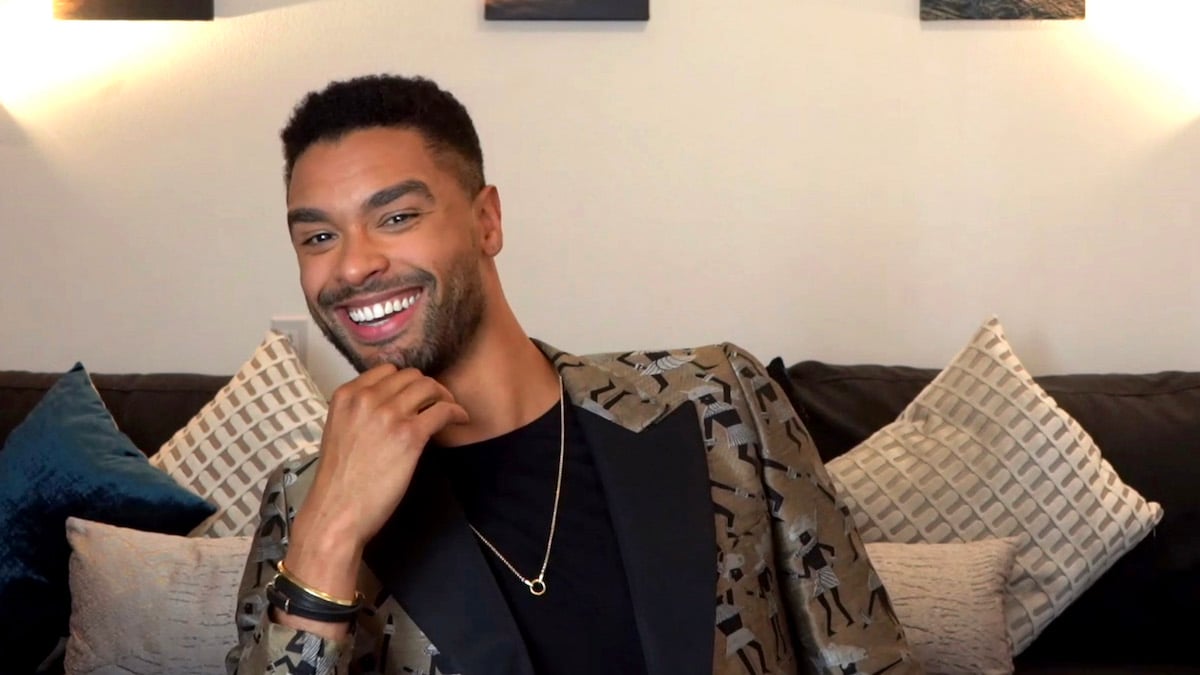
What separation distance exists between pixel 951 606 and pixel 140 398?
146 cm

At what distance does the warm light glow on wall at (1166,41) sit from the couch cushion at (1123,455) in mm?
610

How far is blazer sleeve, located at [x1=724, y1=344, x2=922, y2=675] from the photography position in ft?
5.27

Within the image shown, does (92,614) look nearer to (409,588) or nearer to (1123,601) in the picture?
(409,588)

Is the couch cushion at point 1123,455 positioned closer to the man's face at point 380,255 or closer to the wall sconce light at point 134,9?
the man's face at point 380,255

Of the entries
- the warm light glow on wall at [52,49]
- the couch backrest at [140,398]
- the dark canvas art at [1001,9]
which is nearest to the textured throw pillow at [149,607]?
the couch backrest at [140,398]

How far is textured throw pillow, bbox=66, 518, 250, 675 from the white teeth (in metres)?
0.68

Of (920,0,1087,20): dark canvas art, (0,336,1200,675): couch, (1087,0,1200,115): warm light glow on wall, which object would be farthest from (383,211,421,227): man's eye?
(1087,0,1200,115): warm light glow on wall

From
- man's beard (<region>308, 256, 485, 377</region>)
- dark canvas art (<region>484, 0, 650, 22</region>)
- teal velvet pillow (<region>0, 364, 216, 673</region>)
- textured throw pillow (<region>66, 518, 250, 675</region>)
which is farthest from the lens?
dark canvas art (<region>484, 0, 650, 22</region>)

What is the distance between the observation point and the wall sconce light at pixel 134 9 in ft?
9.30

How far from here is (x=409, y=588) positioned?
152 centimetres

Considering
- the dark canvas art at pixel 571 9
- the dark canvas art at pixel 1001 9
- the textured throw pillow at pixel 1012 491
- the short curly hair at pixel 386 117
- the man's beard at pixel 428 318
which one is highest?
the dark canvas art at pixel 1001 9

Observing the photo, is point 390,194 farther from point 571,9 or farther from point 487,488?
point 571,9

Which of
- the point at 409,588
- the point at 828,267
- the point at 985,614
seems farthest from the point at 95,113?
the point at 985,614

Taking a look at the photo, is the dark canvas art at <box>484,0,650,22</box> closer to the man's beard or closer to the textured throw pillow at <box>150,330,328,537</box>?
the textured throw pillow at <box>150,330,328,537</box>
